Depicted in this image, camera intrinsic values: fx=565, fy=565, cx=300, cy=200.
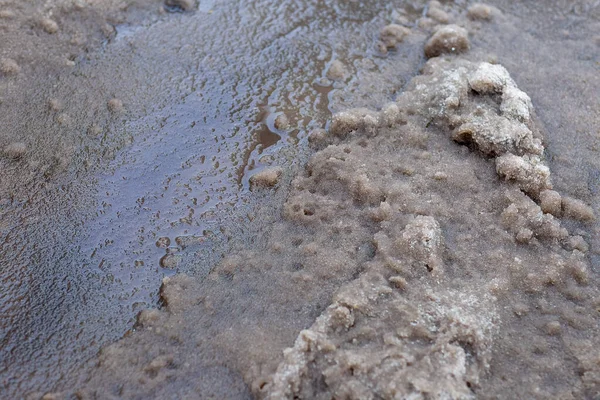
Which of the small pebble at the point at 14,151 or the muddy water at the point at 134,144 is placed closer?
the muddy water at the point at 134,144

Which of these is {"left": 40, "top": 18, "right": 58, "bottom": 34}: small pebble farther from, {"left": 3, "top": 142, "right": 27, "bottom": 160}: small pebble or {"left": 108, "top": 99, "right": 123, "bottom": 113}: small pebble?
{"left": 3, "top": 142, "right": 27, "bottom": 160}: small pebble

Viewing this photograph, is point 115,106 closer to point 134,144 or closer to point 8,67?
point 134,144

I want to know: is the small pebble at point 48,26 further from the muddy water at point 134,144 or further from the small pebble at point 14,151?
the small pebble at point 14,151

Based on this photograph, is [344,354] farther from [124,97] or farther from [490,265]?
[124,97]

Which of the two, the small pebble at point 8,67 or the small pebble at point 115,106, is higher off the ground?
the small pebble at point 8,67

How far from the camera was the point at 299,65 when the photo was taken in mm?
3141

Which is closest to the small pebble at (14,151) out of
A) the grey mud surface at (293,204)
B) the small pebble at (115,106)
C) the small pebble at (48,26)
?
the grey mud surface at (293,204)

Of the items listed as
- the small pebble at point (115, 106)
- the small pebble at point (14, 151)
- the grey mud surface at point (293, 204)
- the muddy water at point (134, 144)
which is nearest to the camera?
→ the grey mud surface at point (293, 204)

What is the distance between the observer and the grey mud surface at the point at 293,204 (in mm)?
1898

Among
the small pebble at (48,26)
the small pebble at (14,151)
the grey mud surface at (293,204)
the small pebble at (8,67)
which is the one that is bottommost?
the grey mud surface at (293,204)

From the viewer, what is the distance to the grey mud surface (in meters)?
1.90

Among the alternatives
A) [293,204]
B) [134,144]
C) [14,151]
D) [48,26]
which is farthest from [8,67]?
[293,204]

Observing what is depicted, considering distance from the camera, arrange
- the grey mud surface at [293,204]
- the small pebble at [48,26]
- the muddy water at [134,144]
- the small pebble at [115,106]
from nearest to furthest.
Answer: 1. the grey mud surface at [293,204]
2. the muddy water at [134,144]
3. the small pebble at [115,106]
4. the small pebble at [48,26]

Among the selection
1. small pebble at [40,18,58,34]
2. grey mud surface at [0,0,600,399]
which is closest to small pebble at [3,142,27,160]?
grey mud surface at [0,0,600,399]
